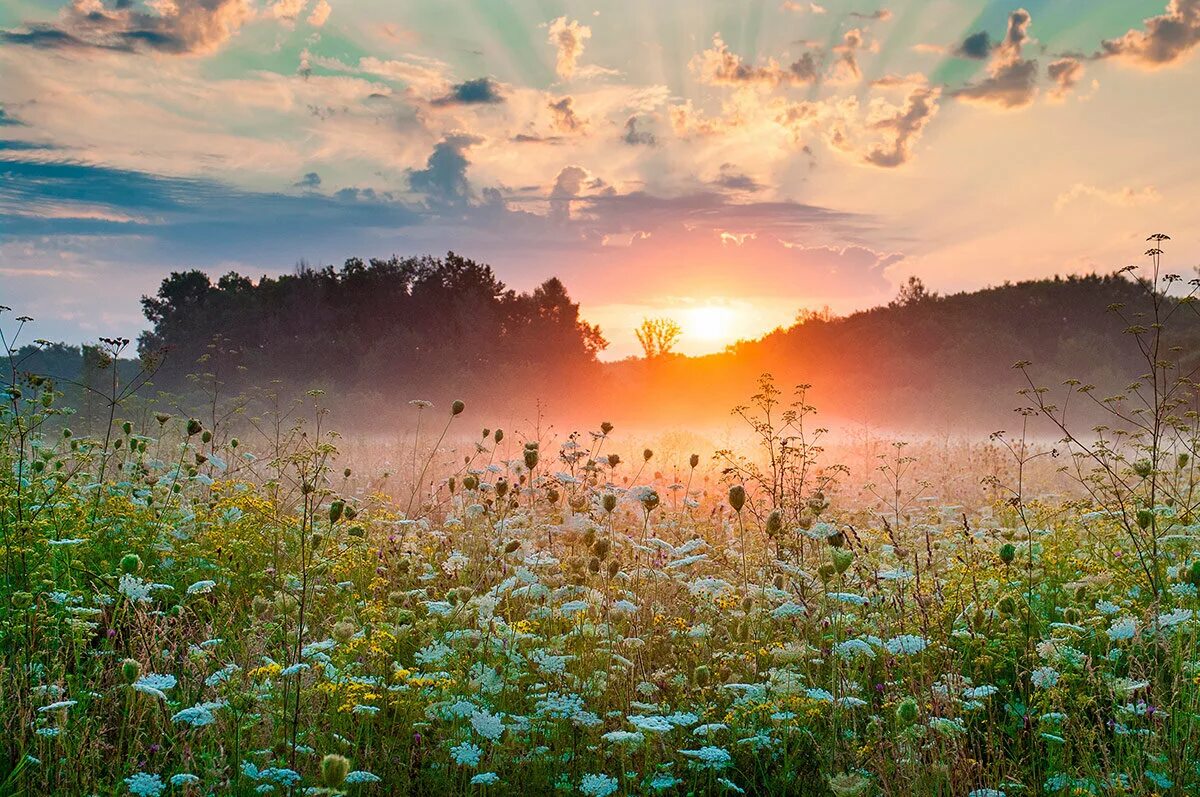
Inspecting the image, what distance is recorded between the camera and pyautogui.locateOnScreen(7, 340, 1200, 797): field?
3.31 m

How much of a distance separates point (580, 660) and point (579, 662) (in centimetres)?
5

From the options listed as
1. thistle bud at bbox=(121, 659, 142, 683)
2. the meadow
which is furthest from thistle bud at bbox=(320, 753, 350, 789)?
thistle bud at bbox=(121, 659, 142, 683)

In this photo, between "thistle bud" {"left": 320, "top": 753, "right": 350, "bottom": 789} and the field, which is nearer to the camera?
"thistle bud" {"left": 320, "top": 753, "right": 350, "bottom": 789}

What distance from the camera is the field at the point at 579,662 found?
3.31 m

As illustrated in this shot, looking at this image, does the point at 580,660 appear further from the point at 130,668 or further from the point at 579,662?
the point at 130,668

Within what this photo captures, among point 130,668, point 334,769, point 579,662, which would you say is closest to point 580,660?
point 579,662

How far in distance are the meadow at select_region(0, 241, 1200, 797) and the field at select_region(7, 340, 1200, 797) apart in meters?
0.02

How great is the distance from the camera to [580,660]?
4410mm

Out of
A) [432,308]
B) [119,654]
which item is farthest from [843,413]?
[119,654]

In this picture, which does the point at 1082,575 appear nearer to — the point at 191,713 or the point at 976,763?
the point at 976,763

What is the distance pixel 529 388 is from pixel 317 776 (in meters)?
28.9

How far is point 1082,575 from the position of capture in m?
5.44

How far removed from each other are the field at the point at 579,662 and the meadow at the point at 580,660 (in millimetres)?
25

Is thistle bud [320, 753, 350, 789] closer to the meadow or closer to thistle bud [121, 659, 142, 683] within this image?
the meadow
